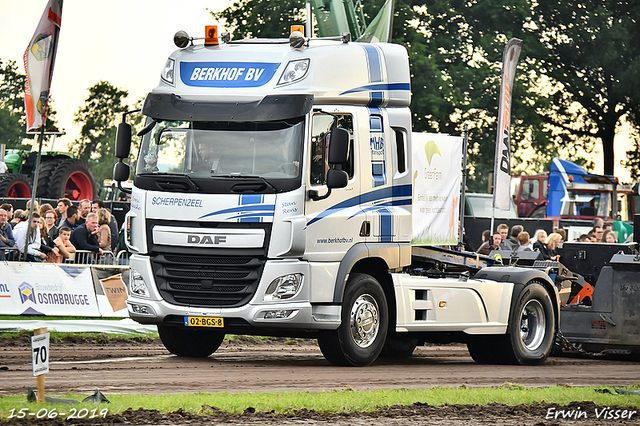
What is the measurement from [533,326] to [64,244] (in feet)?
26.7

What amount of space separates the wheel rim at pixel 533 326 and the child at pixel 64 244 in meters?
7.87

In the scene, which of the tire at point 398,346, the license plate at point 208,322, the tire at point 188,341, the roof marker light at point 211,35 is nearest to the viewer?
the license plate at point 208,322

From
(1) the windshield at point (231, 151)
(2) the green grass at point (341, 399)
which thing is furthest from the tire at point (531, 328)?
(1) the windshield at point (231, 151)

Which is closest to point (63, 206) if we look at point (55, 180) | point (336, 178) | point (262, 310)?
point (55, 180)

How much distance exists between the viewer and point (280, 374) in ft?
37.5

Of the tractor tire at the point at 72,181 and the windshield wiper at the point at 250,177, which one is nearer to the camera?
the windshield wiper at the point at 250,177

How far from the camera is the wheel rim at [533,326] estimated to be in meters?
14.8

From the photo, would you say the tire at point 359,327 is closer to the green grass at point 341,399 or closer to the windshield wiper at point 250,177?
the windshield wiper at point 250,177

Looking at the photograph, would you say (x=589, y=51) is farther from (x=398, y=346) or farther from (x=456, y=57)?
(x=398, y=346)

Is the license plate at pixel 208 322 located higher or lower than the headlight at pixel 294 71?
lower

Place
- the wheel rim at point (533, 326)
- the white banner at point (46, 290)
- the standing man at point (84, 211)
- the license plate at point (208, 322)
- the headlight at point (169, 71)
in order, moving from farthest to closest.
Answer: the standing man at point (84, 211) → the white banner at point (46, 290) → the wheel rim at point (533, 326) → the headlight at point (169, 71) → the license plate at point (208, 322)

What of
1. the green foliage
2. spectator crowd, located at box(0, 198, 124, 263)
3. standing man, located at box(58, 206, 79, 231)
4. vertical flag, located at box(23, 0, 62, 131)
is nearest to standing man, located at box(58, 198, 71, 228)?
standing man, located at box(58, 206, 79, 231)

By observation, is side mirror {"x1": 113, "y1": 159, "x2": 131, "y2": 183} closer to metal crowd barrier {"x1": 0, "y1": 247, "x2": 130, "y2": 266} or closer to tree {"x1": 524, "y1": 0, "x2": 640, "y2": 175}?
metal crowd barrier {"x1": 0, "y1": 247, "x2": 130, "y2": 266}

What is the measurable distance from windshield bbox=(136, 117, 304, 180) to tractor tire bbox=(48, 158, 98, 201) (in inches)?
674
